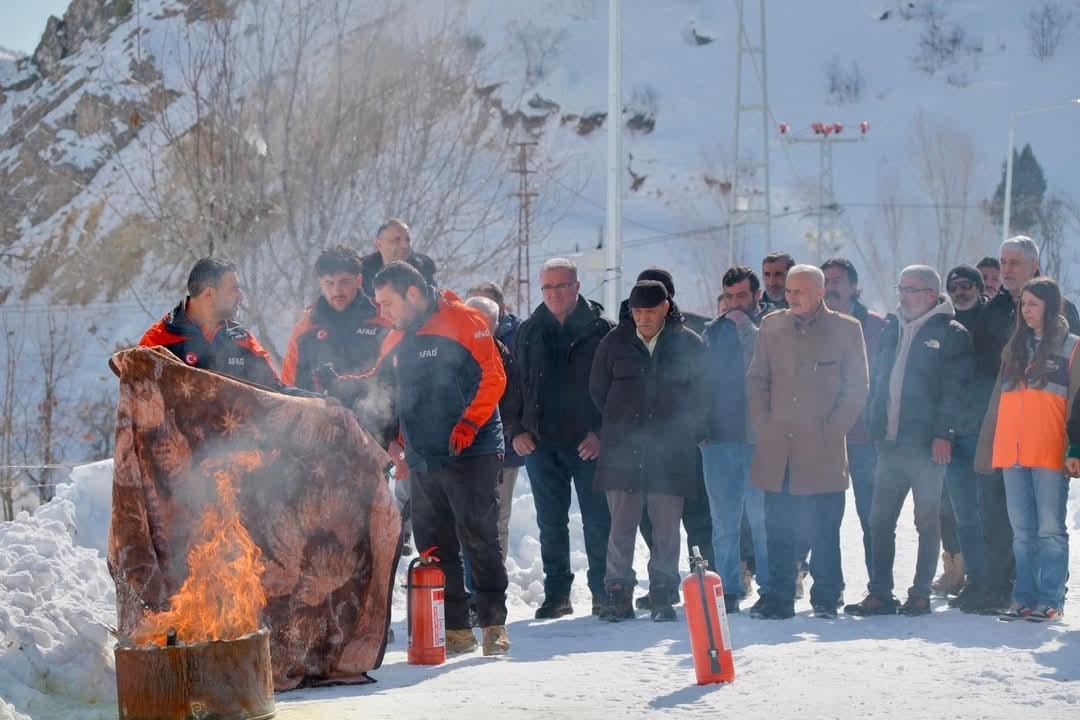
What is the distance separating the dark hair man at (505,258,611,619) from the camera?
1055 centimetres

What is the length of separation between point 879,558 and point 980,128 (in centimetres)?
7562

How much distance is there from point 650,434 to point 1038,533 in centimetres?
249

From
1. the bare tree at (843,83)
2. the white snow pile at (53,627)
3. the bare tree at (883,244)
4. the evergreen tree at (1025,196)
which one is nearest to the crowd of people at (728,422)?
the white snow pile at (53,627)

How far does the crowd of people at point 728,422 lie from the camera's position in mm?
8797

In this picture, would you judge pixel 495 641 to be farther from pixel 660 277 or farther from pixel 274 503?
pixel 660 277

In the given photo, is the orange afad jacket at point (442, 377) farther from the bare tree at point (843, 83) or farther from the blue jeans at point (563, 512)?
the bare tree at point (843, 83)

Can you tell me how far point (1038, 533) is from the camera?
932cm

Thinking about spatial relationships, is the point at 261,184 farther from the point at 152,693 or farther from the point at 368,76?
the point at 152,693

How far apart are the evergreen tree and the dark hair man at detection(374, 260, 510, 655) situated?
6319 cm

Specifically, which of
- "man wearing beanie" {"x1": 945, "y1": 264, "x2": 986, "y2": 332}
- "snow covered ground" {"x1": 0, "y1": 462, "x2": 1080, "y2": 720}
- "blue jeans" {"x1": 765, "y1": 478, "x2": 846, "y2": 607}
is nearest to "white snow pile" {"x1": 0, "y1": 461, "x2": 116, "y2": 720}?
"snow covered ground" {"x1": 0, "y1": 462, "x2": 1080, "y2": 720}

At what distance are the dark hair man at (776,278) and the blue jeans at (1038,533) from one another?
2404 millimetres

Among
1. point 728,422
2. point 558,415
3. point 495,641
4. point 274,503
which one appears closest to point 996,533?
point 728,422

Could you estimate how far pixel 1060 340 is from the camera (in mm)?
9344

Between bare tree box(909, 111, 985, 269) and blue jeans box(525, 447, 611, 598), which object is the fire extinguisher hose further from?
bare tree box(909, 111, 985, 269)
